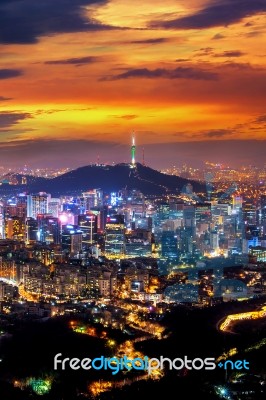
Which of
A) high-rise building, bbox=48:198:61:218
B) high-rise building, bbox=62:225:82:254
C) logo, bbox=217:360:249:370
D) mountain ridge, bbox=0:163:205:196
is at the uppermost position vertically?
mountain ridge, bbox=0:163:205:196

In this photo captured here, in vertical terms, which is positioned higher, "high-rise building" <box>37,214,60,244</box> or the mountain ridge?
the mountain ridge

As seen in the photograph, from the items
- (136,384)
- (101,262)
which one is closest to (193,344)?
(136,384)

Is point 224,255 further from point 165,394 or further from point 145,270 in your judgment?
point 165,394

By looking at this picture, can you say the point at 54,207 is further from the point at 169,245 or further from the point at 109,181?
the point at 169,245

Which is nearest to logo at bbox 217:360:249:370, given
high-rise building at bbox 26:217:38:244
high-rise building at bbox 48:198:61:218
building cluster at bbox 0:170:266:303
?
building cluster at bbox 0:170:266:303

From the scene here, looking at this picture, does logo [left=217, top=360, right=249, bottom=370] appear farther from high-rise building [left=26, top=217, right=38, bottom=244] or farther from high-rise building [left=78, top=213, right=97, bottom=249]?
high-rise building [left=26, top=217, right=38, bottom=244]

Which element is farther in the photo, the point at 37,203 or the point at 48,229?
the point at 37,203

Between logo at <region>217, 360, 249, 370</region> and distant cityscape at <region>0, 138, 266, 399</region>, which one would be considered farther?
distant cityscape at <region>0, 138, 266, 399</region>

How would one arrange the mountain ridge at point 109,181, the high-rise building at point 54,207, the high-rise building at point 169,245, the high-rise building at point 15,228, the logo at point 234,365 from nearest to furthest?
the logo at point 234,365, the high-rise building at point 169,245, the high-rise building at point 15,228, the mountain ridge at point 109,181, the high-rise building at point 54,207

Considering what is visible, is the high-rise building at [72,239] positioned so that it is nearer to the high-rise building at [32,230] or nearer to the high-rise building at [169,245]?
the high-rise building at [32,230]

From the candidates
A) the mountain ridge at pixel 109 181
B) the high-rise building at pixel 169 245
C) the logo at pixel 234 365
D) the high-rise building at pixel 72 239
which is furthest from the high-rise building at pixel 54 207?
the logo at pixel 234 365

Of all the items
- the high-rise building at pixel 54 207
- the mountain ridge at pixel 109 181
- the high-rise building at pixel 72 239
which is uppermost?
the mountain ridge at pixel 109 181

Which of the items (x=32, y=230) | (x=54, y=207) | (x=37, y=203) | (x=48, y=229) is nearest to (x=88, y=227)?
(x=48, y=229)

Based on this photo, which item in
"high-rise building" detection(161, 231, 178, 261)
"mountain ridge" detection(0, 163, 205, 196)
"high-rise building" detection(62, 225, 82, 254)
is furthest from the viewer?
"mountain ridge" detection(0, 163, 205, 196)
